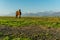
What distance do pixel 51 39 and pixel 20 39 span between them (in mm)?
2785

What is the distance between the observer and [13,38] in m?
21.9

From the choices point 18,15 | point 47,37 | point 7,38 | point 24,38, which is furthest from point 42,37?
point 18,15

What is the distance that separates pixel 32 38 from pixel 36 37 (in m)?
0.66

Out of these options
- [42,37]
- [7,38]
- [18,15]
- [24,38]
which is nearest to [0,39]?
[7,38]

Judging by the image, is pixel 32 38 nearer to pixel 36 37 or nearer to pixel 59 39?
pixel 36 37

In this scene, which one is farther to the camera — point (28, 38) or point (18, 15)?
point (18, 15)

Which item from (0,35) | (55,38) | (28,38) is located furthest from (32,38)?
(0,35)

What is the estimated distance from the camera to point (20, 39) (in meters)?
21.0

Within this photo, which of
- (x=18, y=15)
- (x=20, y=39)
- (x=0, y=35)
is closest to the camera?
(x=20, y=39)

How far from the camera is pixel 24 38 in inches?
846

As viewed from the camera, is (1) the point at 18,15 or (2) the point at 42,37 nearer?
(2) the point at 42,37

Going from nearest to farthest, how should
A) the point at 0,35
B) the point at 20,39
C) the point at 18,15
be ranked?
the point at 20,39 < the point at 0,35 < the point at 18,15

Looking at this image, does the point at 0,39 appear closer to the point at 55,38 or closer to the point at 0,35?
the point at 0,35

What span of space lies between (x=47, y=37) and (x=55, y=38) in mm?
823
